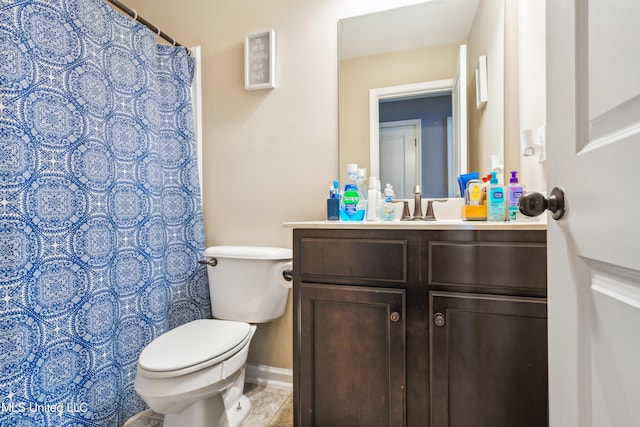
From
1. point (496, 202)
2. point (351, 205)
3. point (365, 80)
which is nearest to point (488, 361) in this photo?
point (496, 202)

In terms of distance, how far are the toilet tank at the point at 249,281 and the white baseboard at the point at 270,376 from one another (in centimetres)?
35

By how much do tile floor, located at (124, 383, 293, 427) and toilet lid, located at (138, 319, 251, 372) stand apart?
17.5 inches

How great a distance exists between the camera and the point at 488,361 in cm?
88

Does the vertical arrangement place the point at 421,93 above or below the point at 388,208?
above

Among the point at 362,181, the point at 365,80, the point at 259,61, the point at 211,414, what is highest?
the point at 259,61

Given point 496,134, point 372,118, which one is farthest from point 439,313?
point 372,118

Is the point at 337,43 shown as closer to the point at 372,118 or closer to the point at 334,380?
the point at 372,118

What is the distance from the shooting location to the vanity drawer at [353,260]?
0.98 m

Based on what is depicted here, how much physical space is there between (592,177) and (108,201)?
1.51 m

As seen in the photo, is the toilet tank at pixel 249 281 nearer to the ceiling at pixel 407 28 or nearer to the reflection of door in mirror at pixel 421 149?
the reflection of door in mirror at pixel 421 149

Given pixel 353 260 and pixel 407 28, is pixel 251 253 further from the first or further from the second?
pixel 407 28

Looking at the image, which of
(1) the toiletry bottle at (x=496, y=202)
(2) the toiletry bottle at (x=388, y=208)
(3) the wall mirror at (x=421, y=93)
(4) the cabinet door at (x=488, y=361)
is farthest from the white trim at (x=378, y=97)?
(4) the cabinet door at (x=488, y=361)

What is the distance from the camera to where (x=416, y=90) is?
146cm

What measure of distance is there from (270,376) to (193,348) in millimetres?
705
